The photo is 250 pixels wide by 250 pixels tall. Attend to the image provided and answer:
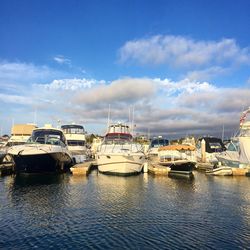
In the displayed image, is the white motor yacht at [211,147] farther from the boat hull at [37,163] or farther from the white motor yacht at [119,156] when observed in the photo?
the boat hull at [37,163]

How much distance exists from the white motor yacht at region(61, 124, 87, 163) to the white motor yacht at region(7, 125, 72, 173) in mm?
13437

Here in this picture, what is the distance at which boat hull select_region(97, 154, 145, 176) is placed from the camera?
38375 mm

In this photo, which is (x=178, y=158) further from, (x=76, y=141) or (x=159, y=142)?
(x=159, y=142)

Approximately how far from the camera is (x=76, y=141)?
6169 centimetres

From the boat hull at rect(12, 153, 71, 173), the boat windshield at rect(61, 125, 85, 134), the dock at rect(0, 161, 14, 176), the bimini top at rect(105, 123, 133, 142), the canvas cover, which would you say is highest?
the boat windshield at rect(61, 125, 85, 134)

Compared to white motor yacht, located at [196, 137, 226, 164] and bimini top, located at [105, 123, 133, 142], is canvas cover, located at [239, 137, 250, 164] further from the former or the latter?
white motor yacht, located at [196, 137, 226, 164]

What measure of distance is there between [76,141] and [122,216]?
43570mm

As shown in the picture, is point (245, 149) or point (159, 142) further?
point (159, 142)

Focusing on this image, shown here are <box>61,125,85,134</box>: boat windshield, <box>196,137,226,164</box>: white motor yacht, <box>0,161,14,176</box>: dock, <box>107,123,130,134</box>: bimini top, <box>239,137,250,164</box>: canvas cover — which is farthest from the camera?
<box>196,137,226,164</box>: white motor yacht

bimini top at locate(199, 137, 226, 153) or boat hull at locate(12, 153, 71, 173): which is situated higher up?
bimini top at locate(199, 137, 226, 153)

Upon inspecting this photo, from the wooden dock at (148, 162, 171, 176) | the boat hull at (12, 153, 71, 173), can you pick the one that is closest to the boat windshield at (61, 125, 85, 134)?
the boat hull at (12, 153, 71, 173)

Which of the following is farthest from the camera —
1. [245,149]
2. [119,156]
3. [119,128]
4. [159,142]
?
[159,142]

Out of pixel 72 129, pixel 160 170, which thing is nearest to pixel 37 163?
pixel 160 170

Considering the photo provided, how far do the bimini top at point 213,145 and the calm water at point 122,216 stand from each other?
35.9 meters
